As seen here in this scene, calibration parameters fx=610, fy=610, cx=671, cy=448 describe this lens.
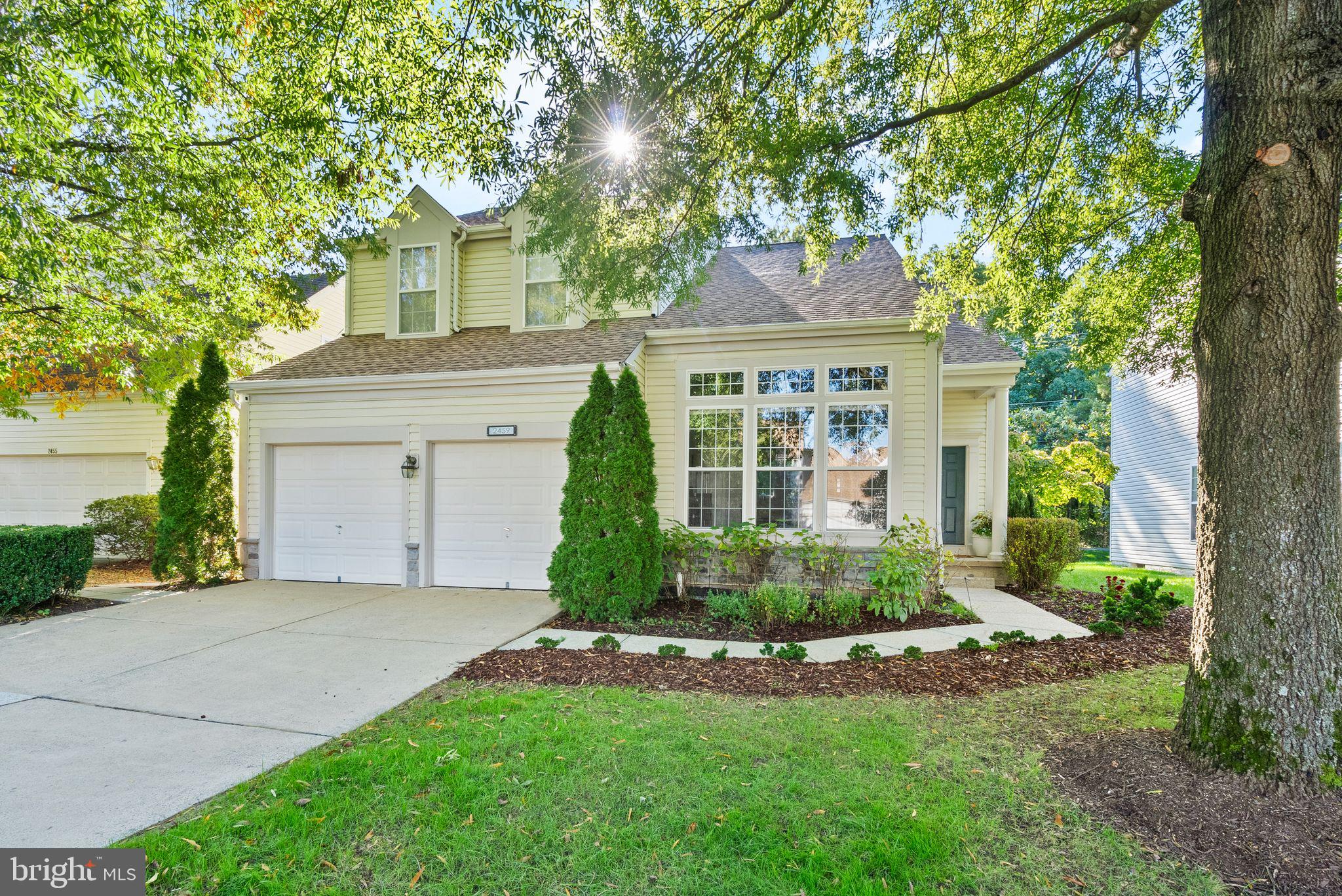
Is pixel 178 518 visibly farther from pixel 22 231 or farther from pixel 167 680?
pixel 167 680

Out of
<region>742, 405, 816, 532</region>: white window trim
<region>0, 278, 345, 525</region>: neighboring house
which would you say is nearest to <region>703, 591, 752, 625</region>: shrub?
<region>742, 405, 816, 532</region>: white window trim

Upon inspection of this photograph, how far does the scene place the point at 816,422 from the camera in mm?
8000

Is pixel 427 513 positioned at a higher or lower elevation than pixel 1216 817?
higher

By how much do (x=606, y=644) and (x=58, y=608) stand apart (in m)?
6.90

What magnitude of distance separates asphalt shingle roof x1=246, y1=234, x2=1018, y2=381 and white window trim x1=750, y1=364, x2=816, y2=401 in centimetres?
59

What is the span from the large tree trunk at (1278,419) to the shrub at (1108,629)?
3612mm

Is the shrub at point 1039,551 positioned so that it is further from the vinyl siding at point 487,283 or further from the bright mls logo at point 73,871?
the bright mls logo at point 73,871

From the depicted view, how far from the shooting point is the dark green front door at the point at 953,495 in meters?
10.8

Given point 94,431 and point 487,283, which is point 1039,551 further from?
point 94,431

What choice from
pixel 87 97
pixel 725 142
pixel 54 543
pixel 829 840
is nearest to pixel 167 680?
pixel 54 543

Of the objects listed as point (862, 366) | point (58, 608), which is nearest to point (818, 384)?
point (862, 366)

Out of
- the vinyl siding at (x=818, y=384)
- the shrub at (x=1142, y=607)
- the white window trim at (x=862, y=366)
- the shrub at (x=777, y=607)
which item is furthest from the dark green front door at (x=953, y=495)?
the shrub at (x=777, y=607)

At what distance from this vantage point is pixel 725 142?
5500 mm

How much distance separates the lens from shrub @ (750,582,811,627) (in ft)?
21.3
